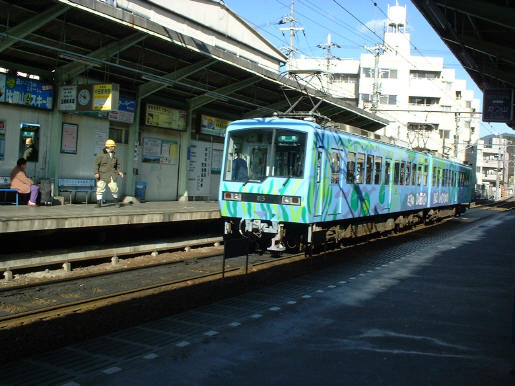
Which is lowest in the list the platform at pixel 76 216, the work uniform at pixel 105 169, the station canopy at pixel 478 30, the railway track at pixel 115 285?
the railway track at pixel 115 285

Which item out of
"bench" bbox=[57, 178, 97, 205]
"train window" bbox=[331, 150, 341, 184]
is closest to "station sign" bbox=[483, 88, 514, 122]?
"train window" bbox=[331, 150, 341, 184]

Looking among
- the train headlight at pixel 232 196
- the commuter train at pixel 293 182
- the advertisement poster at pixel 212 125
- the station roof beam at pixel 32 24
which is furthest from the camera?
the advertisement poster at pixel 212 125

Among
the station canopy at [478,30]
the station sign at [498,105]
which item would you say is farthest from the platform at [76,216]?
the station sign at [498,105]

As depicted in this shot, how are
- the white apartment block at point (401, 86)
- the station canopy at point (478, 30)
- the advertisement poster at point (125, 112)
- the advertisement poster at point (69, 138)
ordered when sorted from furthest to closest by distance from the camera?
1. the white apartment block at point (401, 86)
2. the advertisement poster at point (125, 112)
3. the advertisement poster at point (69, 138)
4. the station canopy at point (478, 30)

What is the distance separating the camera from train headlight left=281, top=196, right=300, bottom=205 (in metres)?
11.2

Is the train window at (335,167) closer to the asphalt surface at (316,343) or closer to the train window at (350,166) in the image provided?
the train window at (350,166)

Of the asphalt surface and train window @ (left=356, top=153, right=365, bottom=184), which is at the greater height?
train window @ (left=356, top=153, right=365, bottom=184)

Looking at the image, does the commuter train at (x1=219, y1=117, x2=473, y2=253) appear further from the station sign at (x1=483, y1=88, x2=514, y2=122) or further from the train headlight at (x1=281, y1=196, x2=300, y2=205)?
the station sign at (x1=483, y1=88, x2=514, y2=122)

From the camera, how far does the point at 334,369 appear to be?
5.01 metres

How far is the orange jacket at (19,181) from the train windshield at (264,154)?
427cm

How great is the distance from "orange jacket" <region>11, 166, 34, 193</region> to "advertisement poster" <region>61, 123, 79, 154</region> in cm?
148

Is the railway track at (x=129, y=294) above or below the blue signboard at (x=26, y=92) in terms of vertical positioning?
below

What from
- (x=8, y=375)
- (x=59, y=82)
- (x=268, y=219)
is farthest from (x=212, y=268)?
(x=8, y=375)

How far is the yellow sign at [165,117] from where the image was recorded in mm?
15008
